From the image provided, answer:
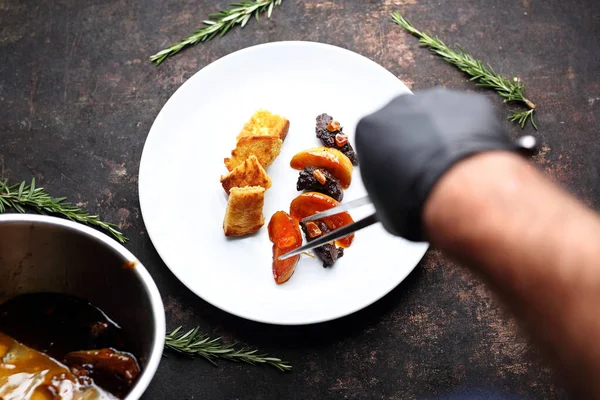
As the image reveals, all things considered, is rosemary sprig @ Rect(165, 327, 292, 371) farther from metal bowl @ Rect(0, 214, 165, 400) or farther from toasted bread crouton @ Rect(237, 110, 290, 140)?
toasted bread crouton @ Rect(237, 110, 290, 140)

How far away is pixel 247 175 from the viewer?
2.18 m

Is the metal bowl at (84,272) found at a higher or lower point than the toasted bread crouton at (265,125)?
higher

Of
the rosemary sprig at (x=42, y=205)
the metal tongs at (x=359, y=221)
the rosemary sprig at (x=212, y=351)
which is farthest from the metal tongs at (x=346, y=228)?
the rosemary sprig at (x=42, y=205)

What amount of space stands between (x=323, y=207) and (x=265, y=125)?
37cm

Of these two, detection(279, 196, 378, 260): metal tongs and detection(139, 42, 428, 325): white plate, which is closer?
detection(279, 196, 378, 260): metal tongs

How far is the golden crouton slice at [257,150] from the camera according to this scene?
2205 millimetres

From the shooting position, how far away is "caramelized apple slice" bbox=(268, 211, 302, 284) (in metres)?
2.14

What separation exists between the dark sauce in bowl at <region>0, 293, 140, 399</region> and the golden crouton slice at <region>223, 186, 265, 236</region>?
0.62 metres

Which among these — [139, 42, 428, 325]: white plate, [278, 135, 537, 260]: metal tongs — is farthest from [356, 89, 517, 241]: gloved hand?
[139, 42, 428, 325]: white plate

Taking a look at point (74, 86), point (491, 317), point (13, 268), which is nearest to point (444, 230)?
point (13, 268)

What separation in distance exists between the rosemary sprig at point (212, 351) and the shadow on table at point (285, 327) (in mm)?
47

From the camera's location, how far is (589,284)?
36.3 inches

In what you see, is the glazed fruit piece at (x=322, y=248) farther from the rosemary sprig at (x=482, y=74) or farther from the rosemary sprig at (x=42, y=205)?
the rosemary sprig at (x=482, y=74)

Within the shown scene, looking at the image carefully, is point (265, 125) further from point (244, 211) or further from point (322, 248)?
point (322, 248)
